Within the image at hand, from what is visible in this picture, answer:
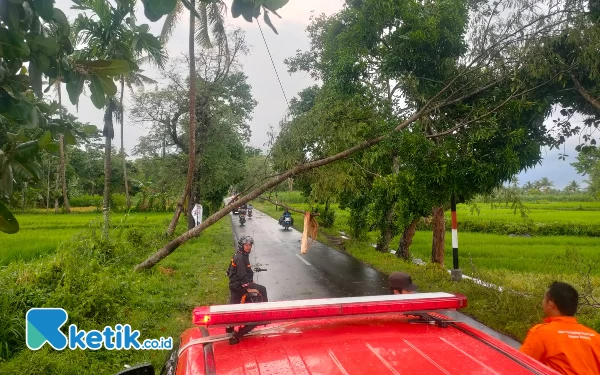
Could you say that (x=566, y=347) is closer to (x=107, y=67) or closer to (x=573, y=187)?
(x=107, y=67)

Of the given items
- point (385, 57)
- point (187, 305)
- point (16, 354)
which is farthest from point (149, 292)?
point (385, 57)

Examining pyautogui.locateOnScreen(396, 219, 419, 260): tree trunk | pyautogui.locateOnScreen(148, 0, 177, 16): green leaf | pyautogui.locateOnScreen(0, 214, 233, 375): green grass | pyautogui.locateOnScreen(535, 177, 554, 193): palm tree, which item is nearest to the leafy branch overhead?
pyautogui.locateOnScreen(148, 0, 177, 16): green leaf

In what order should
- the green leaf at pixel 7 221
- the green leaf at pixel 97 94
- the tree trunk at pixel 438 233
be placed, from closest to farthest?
the green leaf at pixel 7 221, the green leaf at pixel 97 94, the tree trunk at pixel 438 233

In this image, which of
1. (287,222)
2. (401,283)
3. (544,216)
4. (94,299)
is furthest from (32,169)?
(544,216)

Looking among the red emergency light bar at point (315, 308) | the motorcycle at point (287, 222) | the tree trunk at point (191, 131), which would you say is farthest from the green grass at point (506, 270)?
the tree trunk at point (191, 131)

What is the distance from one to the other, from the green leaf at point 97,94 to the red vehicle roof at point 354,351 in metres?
1.39

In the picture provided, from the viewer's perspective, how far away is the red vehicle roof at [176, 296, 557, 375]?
1671 millimetres

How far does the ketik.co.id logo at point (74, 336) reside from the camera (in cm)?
562

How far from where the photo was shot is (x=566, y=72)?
6.82 metres

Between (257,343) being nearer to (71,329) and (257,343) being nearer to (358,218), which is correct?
(71,329)

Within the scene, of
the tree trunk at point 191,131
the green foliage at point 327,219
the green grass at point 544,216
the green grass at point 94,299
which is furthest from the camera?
the green grass at point 544,216

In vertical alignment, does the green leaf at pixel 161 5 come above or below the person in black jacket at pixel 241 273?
above

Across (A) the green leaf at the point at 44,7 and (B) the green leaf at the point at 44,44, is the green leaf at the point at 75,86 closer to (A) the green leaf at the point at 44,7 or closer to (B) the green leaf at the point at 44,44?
(B) the green leaf at the point at 44,44

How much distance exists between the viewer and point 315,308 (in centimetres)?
198
